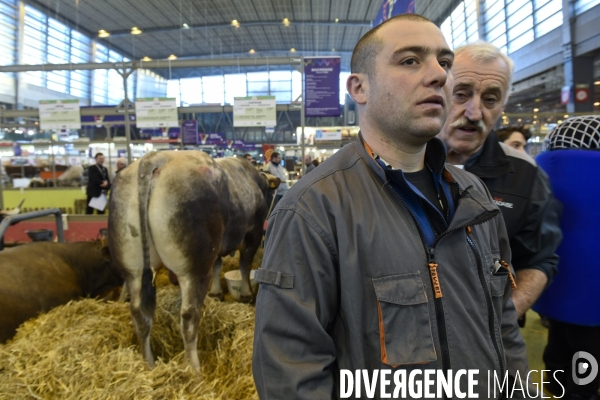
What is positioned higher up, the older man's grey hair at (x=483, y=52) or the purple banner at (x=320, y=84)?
the purple banner at (x=320, y=84)

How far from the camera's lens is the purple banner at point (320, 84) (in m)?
5.75

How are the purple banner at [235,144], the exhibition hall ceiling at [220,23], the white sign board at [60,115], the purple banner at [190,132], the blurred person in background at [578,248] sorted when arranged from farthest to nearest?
the purple banner at [235,144] → the exhibition hall ceiling at [220,23] → the purple banner at [190,132] → the white sign board at [60,115] → the blurred person in background at [578,248]

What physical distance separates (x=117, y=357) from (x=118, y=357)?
0.04 feet

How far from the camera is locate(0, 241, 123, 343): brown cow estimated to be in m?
3.02

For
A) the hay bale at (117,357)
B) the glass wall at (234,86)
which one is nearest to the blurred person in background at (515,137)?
the hay bale at (117,357)

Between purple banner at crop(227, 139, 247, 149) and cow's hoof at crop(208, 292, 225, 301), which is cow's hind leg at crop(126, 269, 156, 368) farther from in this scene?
purple banner at crop(227, 139, 247, 149)

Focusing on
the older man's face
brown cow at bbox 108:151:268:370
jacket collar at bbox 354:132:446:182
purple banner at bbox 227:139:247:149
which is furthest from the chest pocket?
purple banner at bbox 227:139:247:149

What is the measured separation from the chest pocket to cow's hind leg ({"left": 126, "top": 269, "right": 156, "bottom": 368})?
2.25 meters

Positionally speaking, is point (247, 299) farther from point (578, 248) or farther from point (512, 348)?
point (512, 348)

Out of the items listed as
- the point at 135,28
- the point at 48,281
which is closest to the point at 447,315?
the point at 48,281

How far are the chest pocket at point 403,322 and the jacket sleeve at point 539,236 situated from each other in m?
1.09

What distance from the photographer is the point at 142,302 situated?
2883mm

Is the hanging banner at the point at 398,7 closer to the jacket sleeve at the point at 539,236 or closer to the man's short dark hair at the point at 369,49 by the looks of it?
the jacket sleeve at the point at 539,236

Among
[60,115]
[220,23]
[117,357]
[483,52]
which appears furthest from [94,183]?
[220,23]
